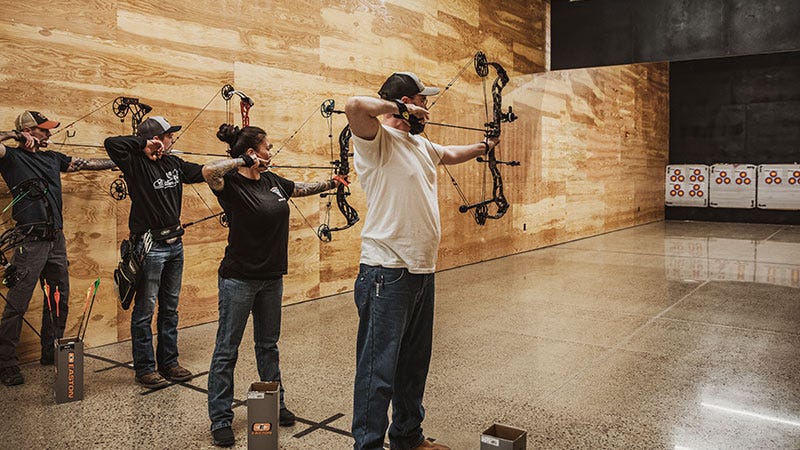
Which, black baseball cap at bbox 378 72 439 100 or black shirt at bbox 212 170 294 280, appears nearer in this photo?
black baseball cap at bbox 378 72 439 100

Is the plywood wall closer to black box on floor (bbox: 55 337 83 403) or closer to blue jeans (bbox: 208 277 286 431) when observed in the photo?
black box on floor (bbox: 55 337 83 403)

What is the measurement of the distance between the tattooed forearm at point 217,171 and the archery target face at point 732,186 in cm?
1425

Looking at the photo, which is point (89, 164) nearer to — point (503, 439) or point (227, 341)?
point (227, 341)

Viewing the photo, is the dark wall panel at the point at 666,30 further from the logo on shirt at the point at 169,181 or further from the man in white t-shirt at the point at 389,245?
the man in white t-shirt at the point at 389,245

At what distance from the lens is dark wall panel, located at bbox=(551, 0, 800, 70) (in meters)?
7.83

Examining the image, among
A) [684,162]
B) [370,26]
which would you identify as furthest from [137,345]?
[684,162]

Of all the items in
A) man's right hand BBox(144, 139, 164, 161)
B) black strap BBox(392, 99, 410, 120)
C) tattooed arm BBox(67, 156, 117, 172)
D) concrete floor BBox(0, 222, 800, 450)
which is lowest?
concrete floor BBox(0, 222, 800, 450)

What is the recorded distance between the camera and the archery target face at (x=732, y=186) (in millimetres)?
14414

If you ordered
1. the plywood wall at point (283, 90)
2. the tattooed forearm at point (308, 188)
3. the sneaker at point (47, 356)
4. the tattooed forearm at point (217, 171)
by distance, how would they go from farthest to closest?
1. the plywood wall at point (283, 90)
2. the sneaker at point (47, 356)
3. the tattooed forearm at point (308, 188)
4. the tattooed forearm at point (217, 171)

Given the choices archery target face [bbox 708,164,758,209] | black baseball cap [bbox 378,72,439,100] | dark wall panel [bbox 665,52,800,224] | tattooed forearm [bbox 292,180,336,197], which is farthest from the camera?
archery target face [bbox 708,164,758,209]

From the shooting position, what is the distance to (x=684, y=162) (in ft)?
50.9

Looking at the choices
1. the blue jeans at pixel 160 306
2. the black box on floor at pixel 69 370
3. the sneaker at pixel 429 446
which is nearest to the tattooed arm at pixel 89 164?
the blue jeans at pixel 160 306

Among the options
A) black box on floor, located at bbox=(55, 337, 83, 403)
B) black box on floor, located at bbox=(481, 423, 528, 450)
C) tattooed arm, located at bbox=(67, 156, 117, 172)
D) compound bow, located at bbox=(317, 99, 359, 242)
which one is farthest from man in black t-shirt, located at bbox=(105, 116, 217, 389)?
black box on floor, located at bbox=(481, 423, 528, 450)

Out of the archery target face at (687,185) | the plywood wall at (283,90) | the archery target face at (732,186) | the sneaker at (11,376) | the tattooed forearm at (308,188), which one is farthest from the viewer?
the archery target face at (687,185)
